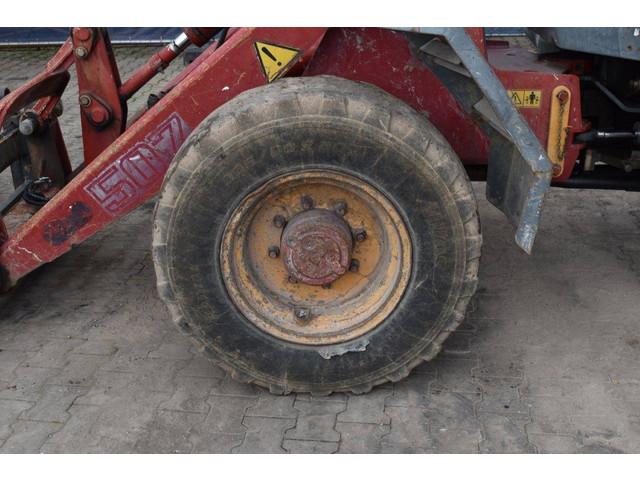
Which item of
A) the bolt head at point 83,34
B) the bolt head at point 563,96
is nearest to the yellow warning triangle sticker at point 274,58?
the bolt head at point 563,96

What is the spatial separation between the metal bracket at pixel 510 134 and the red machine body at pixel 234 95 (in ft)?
0.52

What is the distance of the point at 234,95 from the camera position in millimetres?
3490

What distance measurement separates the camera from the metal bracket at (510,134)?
3.10 m

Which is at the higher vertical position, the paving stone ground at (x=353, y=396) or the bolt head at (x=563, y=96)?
the bolt head at (x=563, y=96)

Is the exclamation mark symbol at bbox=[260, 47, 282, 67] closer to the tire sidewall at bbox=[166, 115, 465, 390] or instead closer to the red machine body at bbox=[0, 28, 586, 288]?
the red machine body at bbox=[0, 28, 586, 288]

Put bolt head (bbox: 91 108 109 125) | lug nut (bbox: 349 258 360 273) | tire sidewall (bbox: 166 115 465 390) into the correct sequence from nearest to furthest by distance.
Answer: tire sidewall (bbox: 166 115 465 390), lug nut (bbox: 349 258 360 273), bolt head (bbox: 91 108 109 125)

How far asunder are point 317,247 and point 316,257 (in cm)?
4

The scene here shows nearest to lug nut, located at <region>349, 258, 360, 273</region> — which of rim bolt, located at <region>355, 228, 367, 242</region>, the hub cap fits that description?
the hub cap

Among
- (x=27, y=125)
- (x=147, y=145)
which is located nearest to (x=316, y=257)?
(x=147, y=145)

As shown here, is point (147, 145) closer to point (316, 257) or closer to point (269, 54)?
point (269, 54)

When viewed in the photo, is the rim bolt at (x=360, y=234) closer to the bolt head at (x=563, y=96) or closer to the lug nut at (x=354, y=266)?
the lug nut at (x=354, y=266)

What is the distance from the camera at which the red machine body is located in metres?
3.45

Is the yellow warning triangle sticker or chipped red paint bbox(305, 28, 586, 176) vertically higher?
the yellow warning triangle sticker

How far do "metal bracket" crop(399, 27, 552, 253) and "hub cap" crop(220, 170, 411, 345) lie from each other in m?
0.51
